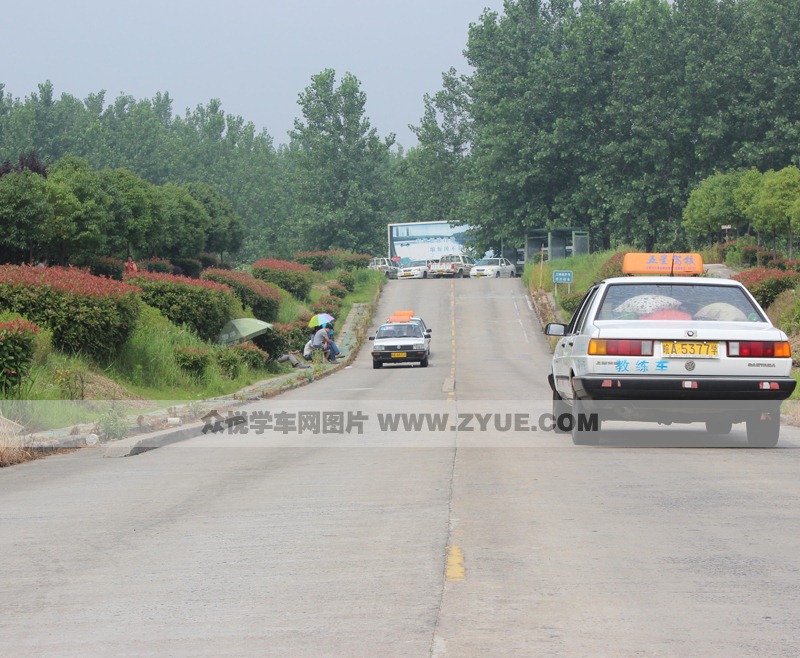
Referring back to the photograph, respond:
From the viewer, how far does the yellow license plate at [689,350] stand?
13.1 meters

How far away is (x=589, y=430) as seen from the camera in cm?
1478

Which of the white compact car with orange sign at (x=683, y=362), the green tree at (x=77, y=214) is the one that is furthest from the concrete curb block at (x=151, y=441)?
the green tree at (x=77, y=214)

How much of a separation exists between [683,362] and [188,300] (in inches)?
935

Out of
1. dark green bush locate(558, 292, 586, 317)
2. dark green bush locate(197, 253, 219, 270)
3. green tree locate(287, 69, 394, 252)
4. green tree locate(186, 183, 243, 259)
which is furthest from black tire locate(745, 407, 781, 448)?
green tree locate(287, 69, 394, 252)

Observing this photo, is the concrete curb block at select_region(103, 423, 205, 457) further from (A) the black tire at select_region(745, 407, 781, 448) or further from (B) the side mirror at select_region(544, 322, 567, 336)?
(A) the black tire at select_region(745, 407, 781, 448)

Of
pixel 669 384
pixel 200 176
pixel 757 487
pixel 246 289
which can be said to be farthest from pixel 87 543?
pixel 200 176

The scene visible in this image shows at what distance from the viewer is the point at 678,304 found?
1397 cm

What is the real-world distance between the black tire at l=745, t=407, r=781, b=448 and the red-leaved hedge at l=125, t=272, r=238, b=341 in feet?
74.4

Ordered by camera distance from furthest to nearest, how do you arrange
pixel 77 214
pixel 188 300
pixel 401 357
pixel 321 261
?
pixel 321 261 → pixel 401 357 → pixel 77 214 → pixel 188 300

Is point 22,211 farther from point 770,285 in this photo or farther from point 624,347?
point 624,347

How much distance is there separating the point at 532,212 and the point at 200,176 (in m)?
43.2

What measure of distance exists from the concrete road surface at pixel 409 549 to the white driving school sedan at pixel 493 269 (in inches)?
2799

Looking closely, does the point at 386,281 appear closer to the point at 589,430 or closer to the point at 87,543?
the point at 589,430

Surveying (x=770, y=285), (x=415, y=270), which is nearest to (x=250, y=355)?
(x=770, y=285)
